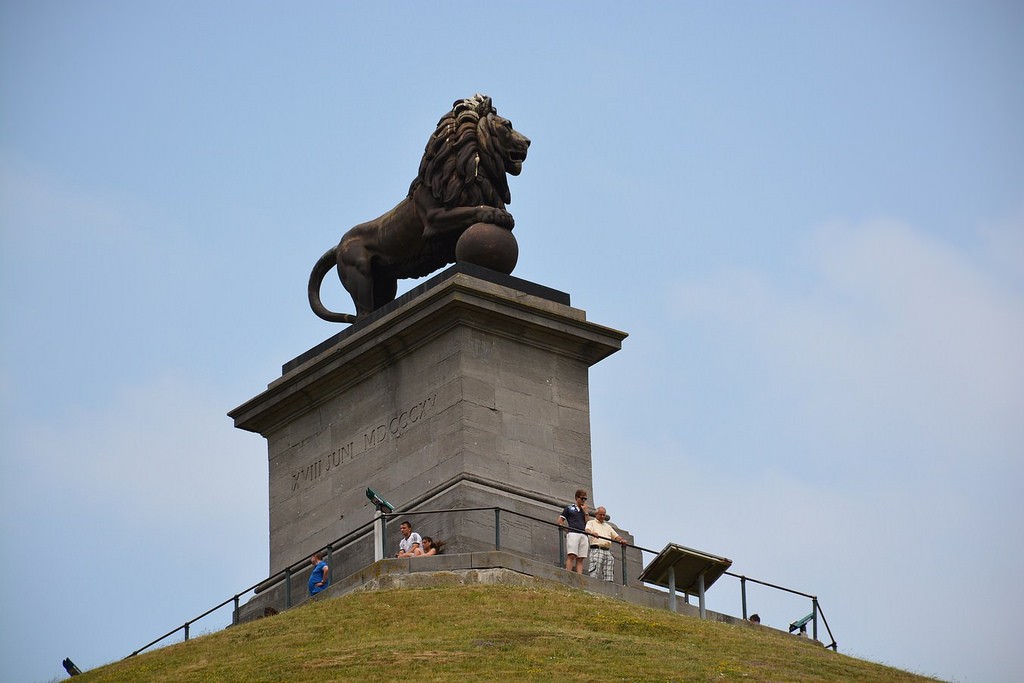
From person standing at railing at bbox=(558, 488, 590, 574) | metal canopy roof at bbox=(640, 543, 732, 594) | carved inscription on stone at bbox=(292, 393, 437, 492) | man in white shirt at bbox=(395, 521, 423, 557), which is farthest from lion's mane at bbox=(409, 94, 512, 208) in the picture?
metal canopy roof at bbox=(640, 543, 732, 594)

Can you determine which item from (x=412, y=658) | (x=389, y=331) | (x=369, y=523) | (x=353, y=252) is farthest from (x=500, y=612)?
(x=353, y=252)

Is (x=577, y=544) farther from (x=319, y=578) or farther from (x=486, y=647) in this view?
(x=486, y=647)

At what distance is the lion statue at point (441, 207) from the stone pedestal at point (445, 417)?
5.00 ft

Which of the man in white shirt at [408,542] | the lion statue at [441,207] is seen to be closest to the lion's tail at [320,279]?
the lion statue at [441,207]

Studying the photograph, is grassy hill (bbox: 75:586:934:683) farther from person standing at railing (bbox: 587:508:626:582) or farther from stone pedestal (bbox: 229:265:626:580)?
stone pedestal (bbox: 229:265:626:580)

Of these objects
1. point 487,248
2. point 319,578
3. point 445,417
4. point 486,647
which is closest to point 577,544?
point 445,417

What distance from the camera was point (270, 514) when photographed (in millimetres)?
51938

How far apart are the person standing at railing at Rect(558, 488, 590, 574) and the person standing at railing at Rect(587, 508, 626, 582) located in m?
0.13

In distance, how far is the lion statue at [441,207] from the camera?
50.9 metres

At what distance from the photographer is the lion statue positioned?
50875mm

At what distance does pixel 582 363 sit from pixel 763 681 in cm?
1370

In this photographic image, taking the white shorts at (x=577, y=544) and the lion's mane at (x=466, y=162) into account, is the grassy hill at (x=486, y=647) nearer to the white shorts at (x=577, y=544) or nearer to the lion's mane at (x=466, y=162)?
the white shorts at (x=577, y=544)

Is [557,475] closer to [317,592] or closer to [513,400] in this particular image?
[513,400]

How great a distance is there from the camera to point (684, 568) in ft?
145
